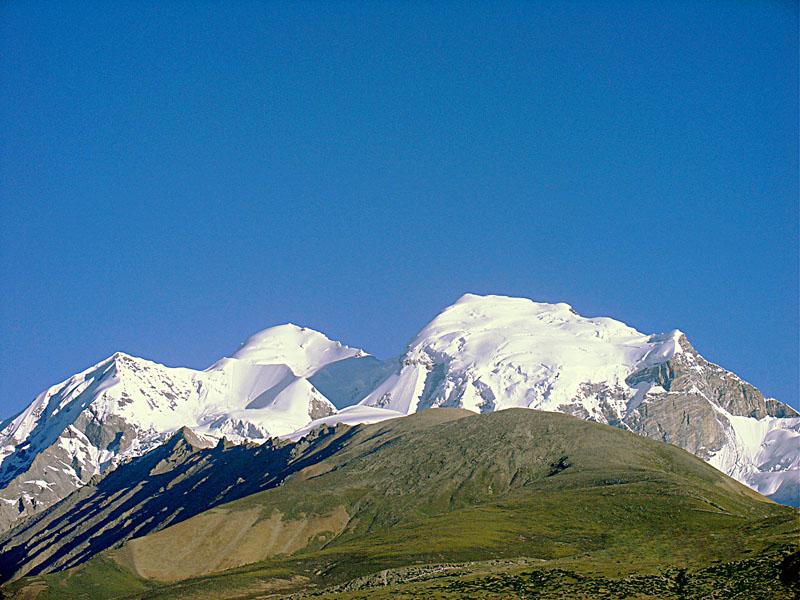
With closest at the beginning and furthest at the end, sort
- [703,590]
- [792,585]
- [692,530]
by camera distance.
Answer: [792,585], [703,590], [692,530]

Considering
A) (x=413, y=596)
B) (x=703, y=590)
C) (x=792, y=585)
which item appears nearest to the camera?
(x=792, y=585)

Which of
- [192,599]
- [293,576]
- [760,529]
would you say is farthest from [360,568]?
[760,529]

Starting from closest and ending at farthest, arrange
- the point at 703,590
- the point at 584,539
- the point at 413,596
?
the point at 703,590 → the point at 413,596 → the point at 584,539

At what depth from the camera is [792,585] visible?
328ft

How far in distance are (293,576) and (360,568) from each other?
1382 cm

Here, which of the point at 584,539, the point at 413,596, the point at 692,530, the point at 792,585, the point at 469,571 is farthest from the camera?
the point at 584,539

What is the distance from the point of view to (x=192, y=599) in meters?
180

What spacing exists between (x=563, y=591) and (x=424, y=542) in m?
85.3

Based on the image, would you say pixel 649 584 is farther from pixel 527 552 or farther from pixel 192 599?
pixel 192 599

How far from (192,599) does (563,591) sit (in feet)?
288

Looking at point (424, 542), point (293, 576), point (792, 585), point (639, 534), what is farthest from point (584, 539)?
point (792, 585)

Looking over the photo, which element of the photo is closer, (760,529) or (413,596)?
(413,596)

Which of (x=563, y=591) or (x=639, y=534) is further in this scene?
(x=639, y=534)

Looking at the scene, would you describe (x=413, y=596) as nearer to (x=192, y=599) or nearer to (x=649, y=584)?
(x=649, y=584)
